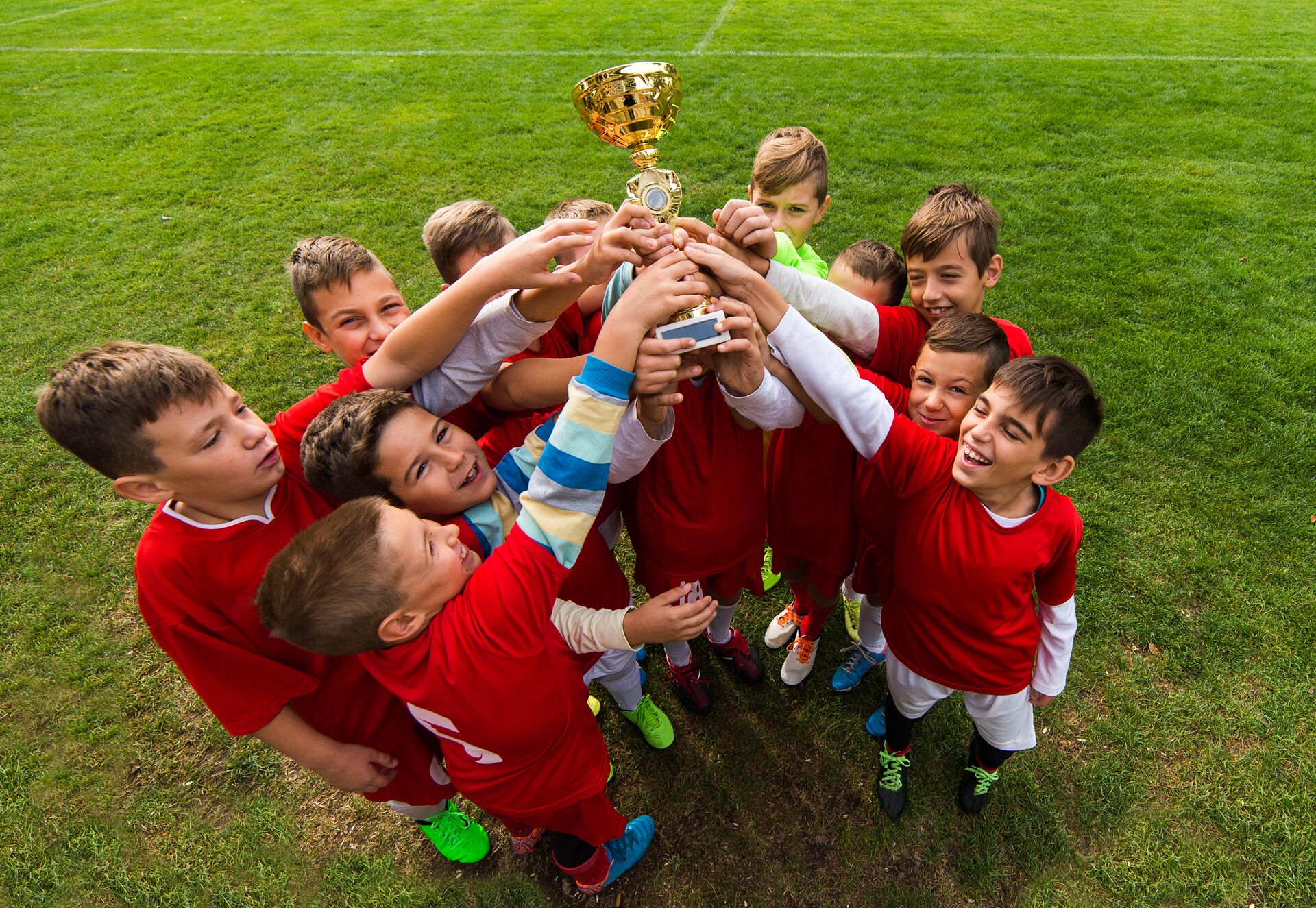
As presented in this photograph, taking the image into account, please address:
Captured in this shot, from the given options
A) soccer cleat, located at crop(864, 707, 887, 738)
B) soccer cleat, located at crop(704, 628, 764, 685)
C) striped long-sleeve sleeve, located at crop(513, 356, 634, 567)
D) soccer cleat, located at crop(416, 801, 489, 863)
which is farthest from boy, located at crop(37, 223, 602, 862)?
soccer cleat, located at crop(864, 707, 887, 738)

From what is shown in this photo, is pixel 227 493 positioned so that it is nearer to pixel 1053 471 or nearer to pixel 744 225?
pixel 744 225

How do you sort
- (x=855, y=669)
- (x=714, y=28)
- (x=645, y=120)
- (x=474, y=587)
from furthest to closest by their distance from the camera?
(x=714, y=28) < (x=855, y=669) < (x=645, y=120) < (x=474, y=587)

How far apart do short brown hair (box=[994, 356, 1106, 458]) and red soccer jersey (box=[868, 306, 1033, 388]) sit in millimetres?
484

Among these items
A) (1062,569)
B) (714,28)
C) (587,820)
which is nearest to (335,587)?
(587,820)

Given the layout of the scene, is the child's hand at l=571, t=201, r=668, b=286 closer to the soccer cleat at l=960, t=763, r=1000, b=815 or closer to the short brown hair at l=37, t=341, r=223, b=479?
the short brown hair at l=37, t=341, r=223, b=479

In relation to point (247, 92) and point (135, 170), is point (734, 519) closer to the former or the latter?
point (135, 170)

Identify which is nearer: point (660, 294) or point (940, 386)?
point (660, 294)

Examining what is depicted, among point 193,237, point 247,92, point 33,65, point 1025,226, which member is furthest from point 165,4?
point 1025,226

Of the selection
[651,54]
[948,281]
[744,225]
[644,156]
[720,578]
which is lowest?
[720,578]

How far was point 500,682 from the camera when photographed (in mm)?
1652

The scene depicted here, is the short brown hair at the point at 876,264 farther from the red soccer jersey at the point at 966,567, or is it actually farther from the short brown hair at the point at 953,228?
the red soccer jersey at the point at 966,567

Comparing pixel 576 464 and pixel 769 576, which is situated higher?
pixel 576 464

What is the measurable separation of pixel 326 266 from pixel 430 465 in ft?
3.03

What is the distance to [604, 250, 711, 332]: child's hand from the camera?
61.7 inches
